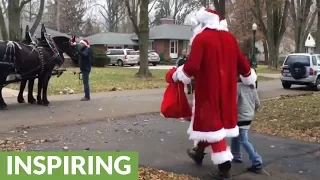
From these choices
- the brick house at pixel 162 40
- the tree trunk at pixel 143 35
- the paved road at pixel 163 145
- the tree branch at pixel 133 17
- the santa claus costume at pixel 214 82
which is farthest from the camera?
the brick house at pixel 162 40

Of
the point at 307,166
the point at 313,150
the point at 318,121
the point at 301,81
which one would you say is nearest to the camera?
the point at 307,166

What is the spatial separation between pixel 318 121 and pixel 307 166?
4.11 meters

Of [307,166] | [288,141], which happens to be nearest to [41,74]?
[288,141]

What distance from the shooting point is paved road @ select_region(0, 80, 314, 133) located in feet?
36.3

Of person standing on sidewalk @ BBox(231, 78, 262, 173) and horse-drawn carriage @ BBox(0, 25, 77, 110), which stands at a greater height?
horse-drawn carriage @ BBox(0, 25, 77, 110)

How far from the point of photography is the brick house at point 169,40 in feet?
198

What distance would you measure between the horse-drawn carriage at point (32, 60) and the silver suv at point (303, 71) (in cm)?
1155

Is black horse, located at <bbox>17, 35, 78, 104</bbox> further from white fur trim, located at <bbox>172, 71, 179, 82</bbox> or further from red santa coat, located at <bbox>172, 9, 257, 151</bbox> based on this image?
red santa coat, located at <bbox>172, 9, 257, 151</bbox>

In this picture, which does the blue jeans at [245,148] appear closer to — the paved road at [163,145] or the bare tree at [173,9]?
the paved road at [163,145]

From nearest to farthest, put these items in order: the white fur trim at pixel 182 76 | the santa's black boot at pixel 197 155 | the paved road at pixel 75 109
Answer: the white fur trim at pixel 182 76, the santa's black boot at pixel 197 155, the paved road at pixel 75 109

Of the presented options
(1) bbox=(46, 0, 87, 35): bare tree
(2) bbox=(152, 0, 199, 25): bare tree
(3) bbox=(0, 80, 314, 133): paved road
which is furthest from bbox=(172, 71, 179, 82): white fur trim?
(2) bbox=(152, 0, 199, 25): bare tree

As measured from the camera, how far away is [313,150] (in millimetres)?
8172

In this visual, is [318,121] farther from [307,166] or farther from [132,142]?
[132,142]

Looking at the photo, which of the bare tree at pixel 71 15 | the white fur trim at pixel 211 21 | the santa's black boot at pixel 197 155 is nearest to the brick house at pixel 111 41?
the bare tree at pixel 71 15
